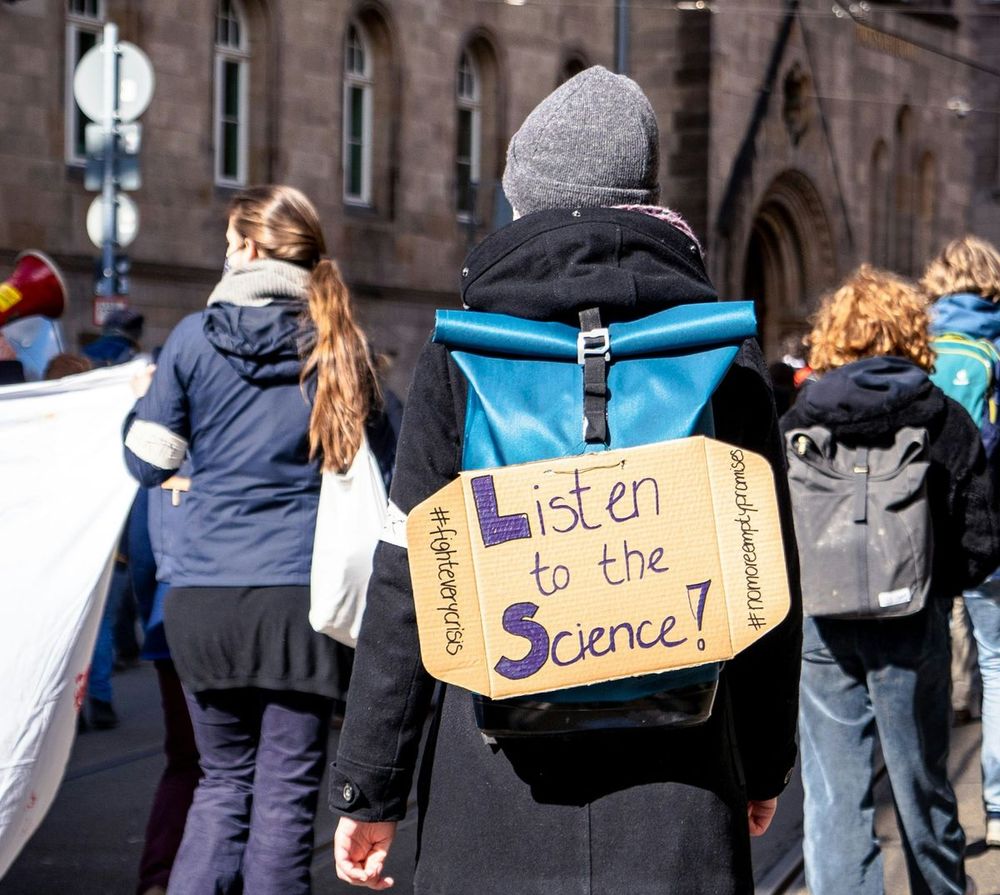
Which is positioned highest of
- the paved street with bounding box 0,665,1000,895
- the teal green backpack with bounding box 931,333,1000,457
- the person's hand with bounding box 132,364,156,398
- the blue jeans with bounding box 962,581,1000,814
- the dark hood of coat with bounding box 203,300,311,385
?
the dark hood of coat with bounding box 203,300,311,385

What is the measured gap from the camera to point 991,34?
35906 mm

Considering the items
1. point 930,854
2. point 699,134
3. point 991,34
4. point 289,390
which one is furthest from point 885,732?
point 991,34

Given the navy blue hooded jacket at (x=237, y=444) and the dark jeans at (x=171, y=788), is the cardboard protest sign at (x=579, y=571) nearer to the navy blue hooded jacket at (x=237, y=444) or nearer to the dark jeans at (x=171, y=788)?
the navy blue hooded jacket at (x=237, y=444)

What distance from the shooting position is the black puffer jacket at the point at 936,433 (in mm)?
4445

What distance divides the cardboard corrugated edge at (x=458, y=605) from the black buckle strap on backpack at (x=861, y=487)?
2363 mm

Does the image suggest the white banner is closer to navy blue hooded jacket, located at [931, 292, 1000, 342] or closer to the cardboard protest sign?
the cardboard protest sign

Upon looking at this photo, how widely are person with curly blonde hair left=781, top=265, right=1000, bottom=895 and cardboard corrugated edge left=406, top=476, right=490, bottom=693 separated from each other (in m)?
2.27

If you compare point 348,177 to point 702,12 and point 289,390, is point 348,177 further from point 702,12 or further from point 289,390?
point 289,390

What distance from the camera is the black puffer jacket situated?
14.6ft

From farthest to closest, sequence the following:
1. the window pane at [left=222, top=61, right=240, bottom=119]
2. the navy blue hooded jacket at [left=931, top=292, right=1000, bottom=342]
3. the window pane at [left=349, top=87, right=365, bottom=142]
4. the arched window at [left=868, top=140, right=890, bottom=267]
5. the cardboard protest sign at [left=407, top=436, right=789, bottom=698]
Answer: the arched window at [left=868, top=140, right=890, bottom=267]
the window pane at [left=349, top=87, right=365, bottom=142]
the window pane at [left=222, top=61, right=240, bottom=119]
the navy blue hooded jacket at [left=931, top=292, right=1000, bottom=342]
the cardboard protest sign at [left=407, top=436, right=789, bottom=698]

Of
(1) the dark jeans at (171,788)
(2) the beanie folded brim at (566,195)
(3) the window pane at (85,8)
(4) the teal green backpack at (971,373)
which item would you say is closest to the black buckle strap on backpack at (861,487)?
(4) the teal green backpack at (971,373)

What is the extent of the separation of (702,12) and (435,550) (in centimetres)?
2365

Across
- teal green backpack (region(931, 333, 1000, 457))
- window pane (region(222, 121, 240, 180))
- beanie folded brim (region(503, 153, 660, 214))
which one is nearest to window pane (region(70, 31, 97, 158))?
window pane (region(222, 121, 240, 180))

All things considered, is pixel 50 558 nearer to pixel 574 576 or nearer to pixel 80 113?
pixel 574 576
